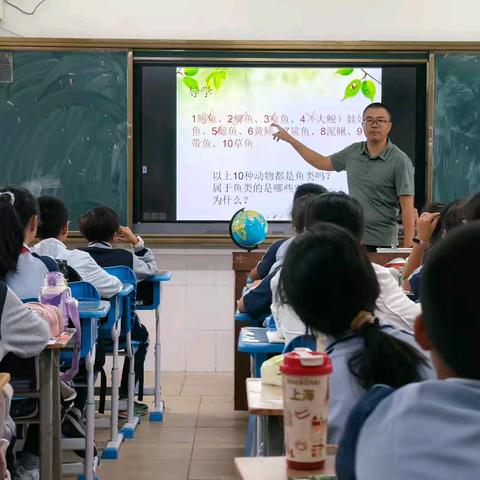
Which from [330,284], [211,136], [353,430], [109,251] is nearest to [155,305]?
[109,251]

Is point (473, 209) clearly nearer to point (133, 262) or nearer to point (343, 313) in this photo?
point (343, 313)

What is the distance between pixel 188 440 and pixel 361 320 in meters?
2.75

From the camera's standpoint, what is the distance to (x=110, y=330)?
13.1 ft

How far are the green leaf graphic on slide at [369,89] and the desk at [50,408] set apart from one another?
10.8ft

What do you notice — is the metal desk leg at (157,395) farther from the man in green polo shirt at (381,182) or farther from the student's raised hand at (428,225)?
the student's raised hand at (428,225)

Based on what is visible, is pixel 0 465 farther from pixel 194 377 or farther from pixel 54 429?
pixel 194 377

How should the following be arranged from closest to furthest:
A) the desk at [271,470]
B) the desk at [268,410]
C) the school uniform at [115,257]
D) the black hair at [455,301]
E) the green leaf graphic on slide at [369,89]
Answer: the black hair at [455,301] → the desk at [271,470] → the desk at [268,410] → the school uniform at [115,257] → the green leaf graphic on slide at [369,89]

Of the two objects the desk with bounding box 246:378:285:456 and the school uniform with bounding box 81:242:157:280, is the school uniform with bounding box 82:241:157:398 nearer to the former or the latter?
the school uniform with bounding box 81:242:157:280

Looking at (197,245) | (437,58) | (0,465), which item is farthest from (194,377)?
(0,465)

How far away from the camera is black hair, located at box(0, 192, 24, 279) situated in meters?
3.03

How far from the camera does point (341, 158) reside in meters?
5.28

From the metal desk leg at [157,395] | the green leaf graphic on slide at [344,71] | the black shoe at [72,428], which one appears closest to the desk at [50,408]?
the black shoe at [72,428]

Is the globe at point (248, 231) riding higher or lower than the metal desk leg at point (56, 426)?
higher

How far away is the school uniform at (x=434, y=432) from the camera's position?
93 cm
